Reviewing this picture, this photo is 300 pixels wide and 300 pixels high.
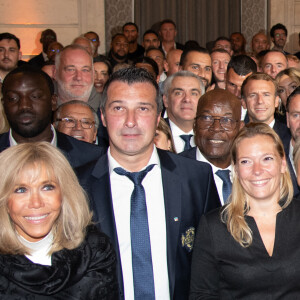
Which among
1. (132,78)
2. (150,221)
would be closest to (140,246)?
(150,221)

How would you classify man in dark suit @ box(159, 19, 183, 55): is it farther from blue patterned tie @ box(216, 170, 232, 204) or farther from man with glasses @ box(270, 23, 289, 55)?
blue patterned tie @ box(216, 170, 232, 204)

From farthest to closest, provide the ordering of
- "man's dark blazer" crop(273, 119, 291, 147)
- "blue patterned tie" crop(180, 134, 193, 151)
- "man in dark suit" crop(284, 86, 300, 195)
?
"blue patterned tie" crop(180, 134, 193, 151) < "man's dark blazer" crop(273, 119, 291, 147) < "man in dark suit" crop(284, 86, 300, 195)

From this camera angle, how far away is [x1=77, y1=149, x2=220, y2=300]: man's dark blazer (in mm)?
2723

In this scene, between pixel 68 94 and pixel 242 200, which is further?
pixel 68 94

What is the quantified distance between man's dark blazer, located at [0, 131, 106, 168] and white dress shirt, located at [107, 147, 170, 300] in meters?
0.48

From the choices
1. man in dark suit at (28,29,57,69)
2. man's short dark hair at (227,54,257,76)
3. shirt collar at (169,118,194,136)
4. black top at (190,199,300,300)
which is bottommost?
black top at (190,199,300,300)

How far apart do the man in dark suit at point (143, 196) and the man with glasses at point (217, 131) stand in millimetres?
687

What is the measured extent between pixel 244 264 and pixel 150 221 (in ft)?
1.50

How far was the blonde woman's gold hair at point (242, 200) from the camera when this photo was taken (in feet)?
8.87

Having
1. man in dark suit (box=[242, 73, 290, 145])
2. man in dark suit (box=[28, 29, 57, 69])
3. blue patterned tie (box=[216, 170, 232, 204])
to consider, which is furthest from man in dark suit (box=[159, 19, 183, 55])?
blue patterned tie (box=[216, 170, 232, 204])

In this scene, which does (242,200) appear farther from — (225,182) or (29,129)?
(29,129)

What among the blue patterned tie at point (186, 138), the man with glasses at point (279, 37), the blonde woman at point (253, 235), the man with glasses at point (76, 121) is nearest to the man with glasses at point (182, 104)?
the blue patterned tie at point (186, 138)

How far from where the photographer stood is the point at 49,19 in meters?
10.3

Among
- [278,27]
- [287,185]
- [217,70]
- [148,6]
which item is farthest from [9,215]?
[148,6]
